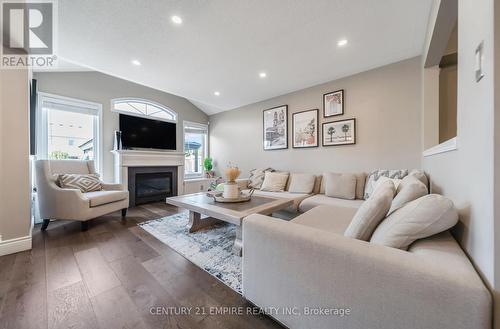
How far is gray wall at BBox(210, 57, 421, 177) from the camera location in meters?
2.53

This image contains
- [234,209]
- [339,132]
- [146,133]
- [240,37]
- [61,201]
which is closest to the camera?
[234,209]

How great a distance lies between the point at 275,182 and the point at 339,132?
1.42 metres

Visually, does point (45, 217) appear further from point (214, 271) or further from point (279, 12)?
point (279, 12)

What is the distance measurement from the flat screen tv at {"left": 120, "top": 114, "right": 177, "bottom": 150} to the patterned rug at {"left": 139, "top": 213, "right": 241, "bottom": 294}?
79.7 inches

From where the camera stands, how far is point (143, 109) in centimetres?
419

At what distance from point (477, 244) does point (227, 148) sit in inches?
181

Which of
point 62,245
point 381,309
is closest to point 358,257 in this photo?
point 381,309

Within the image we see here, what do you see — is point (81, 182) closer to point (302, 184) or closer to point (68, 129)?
point (68, 129)

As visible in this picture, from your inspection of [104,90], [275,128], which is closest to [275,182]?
[275,128]

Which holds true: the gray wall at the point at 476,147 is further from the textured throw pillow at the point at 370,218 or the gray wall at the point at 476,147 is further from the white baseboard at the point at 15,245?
the white baseboard at the point at 15,245

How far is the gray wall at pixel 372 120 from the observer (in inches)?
99.4

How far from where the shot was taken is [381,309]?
0.68m

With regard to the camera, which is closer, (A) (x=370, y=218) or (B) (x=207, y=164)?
(A) (x=370, y=218)

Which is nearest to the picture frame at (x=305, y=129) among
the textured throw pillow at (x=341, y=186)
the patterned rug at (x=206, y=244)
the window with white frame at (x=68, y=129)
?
the textured throw pillow at (x=341, y=186)
